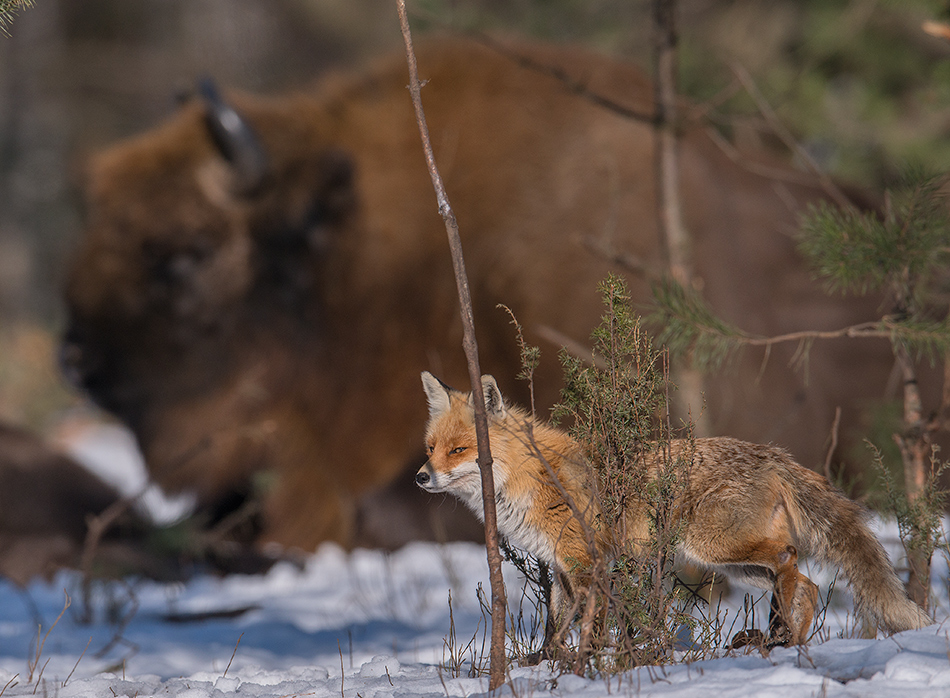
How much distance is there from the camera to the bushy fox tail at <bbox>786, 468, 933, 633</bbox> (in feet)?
7.69

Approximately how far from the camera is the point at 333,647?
13.8ft

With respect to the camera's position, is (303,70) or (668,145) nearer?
(668,145)

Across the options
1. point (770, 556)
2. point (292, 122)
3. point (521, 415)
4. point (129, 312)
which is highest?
point (292, 122)

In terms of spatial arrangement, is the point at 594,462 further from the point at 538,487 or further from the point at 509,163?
the point at 509,163

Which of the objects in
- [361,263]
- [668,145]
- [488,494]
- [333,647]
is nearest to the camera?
[488,494]

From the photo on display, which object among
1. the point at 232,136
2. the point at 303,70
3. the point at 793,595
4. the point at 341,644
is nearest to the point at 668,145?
the point at 793,595

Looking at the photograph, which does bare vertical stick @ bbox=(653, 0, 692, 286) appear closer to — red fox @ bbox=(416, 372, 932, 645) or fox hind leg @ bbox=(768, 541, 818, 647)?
red fox @ bbox=(416, 372, 932, 645)

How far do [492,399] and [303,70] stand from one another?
44.3 ft

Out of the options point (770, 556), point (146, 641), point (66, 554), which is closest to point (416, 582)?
point (146, 641)

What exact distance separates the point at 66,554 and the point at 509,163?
365cm

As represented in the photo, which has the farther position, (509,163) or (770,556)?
(509,163)

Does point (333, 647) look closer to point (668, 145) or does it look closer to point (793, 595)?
point (793, 595)

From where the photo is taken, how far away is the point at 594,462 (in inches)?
97.3

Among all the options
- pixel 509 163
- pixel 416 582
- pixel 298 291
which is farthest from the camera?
pixel 298 291
